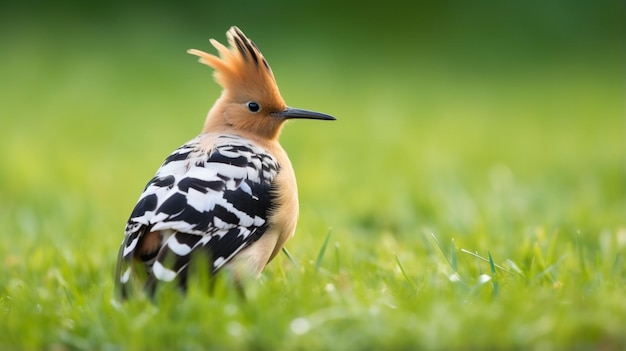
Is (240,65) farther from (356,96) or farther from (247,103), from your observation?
(356,96)

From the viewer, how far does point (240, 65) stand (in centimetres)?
446

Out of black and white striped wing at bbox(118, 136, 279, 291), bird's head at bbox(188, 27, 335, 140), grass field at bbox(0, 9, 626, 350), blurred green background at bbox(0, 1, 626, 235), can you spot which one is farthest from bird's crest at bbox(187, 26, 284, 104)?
blurred green background at bbox(0, 1, 626, 235)

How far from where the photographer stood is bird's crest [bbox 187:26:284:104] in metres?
4.38

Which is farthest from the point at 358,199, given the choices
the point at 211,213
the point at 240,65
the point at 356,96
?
the point at 356,96

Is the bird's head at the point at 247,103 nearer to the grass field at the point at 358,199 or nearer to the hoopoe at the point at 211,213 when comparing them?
the hoopoe at the point at 211,213

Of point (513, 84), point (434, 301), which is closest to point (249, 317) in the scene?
point (434, 301)

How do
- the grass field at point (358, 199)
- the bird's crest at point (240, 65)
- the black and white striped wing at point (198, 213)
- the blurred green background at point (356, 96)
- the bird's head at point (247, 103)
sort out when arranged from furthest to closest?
the blurred green background at point (356, 96), the bird's head at point (247, 103), the bird's crest at point (240, 65), the black and white striped wing at point (198, 213), the grass field at point (358, 199)

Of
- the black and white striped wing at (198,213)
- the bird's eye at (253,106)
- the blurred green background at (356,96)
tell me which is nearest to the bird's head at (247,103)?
the bird's eye at (253,106)

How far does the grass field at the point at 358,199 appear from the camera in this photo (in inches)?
118

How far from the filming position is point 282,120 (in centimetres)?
461

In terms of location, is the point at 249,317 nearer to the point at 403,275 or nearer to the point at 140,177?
the point at 403,275

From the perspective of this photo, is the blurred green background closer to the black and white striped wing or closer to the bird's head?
the bird's head

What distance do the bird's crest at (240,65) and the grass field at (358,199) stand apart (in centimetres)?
92

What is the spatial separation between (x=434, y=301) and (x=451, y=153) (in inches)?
216
